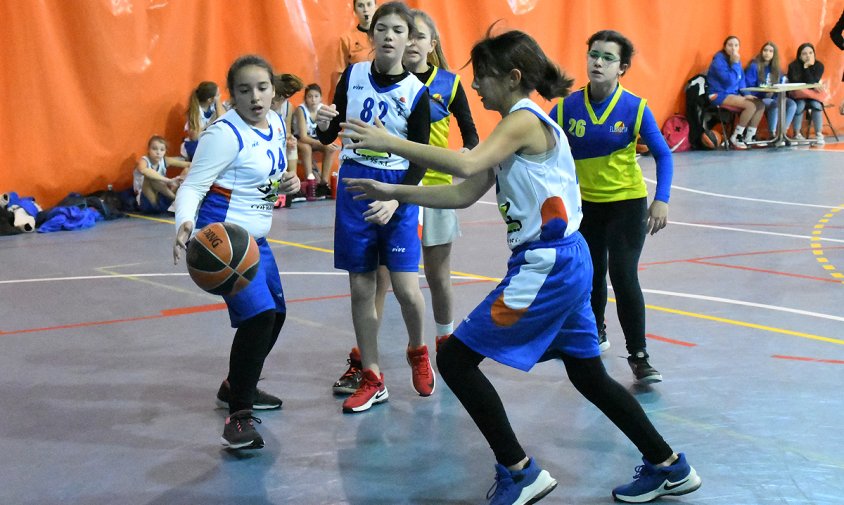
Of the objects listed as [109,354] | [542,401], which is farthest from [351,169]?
[109,354]

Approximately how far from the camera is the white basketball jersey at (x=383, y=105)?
4969 millimetres

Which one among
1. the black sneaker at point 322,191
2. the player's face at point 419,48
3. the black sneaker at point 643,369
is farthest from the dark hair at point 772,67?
the black sneaker at point 643,369

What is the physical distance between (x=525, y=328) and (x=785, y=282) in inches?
172

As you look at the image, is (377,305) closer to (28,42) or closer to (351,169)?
(351,169)

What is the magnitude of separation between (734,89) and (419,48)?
1394cm

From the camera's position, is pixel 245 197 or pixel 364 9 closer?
pixel 245 197

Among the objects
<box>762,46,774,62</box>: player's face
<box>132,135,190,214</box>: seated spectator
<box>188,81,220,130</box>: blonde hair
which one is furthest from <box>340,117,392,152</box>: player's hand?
<box>762,46,774,62</box>: player's face

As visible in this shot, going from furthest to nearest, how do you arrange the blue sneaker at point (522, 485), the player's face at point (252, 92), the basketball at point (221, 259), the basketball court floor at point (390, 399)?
the player's face at point (252, 92) < the basketball at point (221, 259) < the basketball court floor at point (390, 399) < the blue sneaker at point (522, 485)

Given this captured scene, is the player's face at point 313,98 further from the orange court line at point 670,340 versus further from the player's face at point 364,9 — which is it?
the orange court line at point 670,340

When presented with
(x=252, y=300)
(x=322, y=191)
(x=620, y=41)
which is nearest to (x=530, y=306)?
(x=252, y=300)

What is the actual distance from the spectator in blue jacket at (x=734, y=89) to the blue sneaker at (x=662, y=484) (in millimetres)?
15342

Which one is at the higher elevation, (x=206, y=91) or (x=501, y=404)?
(x=206, y=91)

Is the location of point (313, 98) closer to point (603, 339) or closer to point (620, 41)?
point (603, 339)

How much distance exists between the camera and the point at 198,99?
42.5 feet
